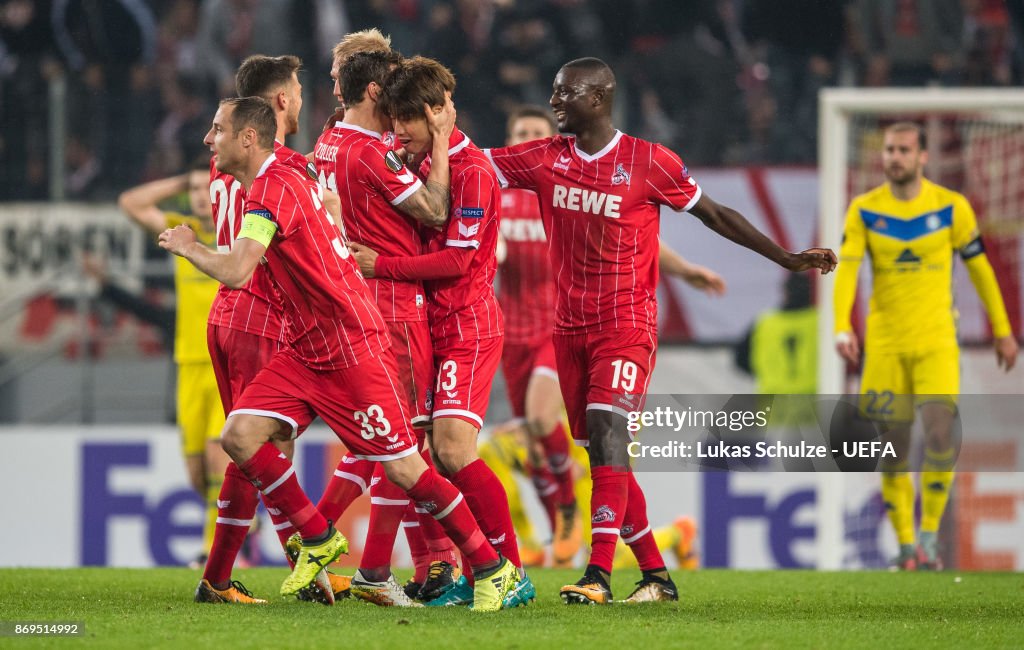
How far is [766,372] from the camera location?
444 inches

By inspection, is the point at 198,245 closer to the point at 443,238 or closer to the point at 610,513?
the point at 443,238

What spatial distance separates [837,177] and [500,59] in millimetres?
4154

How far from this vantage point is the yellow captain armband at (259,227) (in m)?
4.81

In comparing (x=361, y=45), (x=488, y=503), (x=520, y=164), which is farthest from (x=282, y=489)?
(x=361, y=45)

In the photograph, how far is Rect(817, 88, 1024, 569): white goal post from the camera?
9.20 meters

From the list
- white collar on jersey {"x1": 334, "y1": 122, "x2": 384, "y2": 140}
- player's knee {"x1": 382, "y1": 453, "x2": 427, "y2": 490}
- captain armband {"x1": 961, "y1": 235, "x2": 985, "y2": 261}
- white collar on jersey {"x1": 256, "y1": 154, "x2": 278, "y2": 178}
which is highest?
white collar on jersey {"x1": 334, "y1": 122, "x2": 384, "y2": 140}

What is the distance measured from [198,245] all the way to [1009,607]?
3.51m

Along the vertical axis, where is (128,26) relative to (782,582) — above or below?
above

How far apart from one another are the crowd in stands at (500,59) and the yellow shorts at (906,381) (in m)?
4.31

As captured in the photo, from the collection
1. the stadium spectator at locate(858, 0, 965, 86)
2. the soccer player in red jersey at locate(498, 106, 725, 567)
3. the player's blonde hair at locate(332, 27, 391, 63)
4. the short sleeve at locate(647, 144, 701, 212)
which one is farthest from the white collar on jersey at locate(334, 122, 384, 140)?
the stadium spectator at locate(858, 0, 965, 86)

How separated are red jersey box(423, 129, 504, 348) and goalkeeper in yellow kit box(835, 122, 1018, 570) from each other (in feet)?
9.78

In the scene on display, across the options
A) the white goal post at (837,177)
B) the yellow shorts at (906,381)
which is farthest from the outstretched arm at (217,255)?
the white goal post at (837,177)

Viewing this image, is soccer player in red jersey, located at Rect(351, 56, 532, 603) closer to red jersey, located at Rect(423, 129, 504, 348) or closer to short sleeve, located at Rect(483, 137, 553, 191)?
red jersey, located at Rect(423, 129, 504, 348)

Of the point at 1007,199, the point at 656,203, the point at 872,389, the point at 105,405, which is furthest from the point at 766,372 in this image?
the point at 656,203
